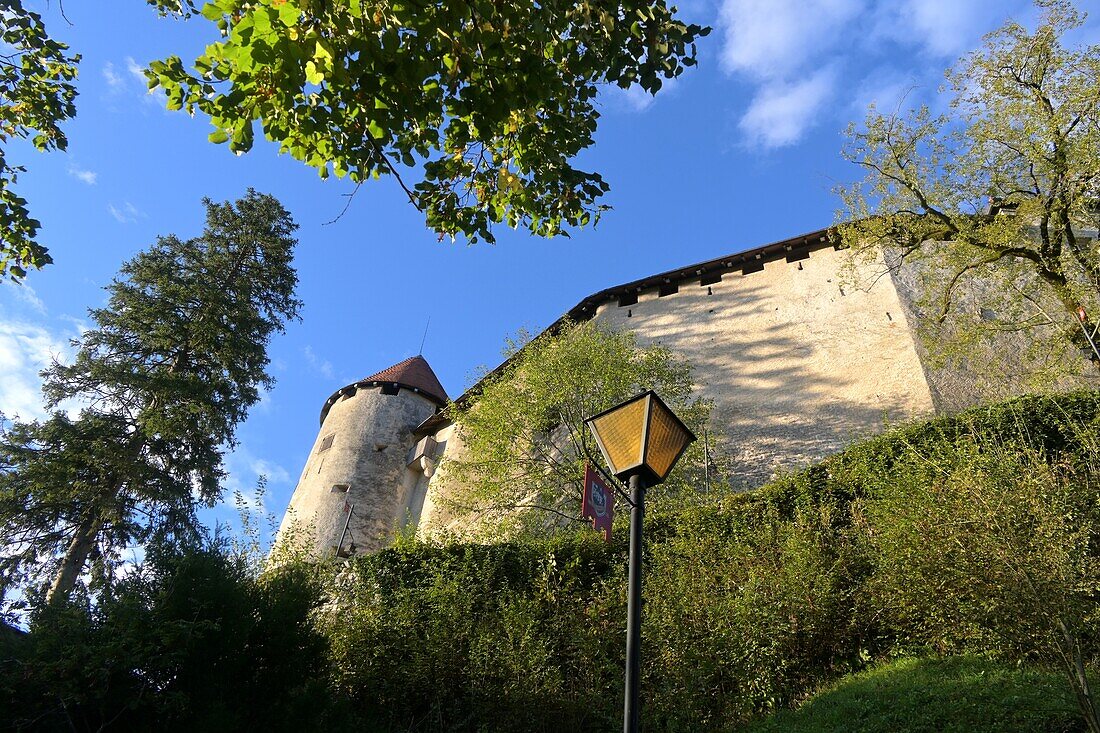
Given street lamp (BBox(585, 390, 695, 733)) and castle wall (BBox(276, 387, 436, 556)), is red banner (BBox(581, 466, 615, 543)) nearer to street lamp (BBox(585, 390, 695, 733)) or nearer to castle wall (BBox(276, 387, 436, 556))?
street lamp (BBox(585, 390, 695, 733))

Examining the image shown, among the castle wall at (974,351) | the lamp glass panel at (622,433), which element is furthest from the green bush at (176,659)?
the castle wall at (974,351)

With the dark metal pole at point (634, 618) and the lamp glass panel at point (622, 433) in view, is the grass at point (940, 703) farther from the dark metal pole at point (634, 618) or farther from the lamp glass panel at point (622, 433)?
the lamp glass panel at point (622, 433)

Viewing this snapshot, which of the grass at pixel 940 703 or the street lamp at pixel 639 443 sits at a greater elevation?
the street lamp at pixel 639 443

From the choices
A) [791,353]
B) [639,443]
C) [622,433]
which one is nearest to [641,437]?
[639,443]

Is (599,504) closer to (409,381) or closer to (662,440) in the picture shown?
(662,440)

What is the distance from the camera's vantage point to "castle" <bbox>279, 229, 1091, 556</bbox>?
618 inches

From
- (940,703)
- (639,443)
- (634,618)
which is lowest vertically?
(634,618)

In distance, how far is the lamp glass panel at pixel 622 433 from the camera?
171 inches

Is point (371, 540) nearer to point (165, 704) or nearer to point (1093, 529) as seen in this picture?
point (165, 704)

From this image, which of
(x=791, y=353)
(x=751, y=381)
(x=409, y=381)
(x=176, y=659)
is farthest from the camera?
(x=409, y=381)

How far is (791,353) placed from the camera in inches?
707

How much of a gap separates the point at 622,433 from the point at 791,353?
14633 mm

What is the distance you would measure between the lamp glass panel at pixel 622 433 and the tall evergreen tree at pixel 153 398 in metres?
9.91

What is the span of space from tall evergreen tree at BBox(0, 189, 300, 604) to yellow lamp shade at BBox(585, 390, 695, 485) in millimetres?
9945
